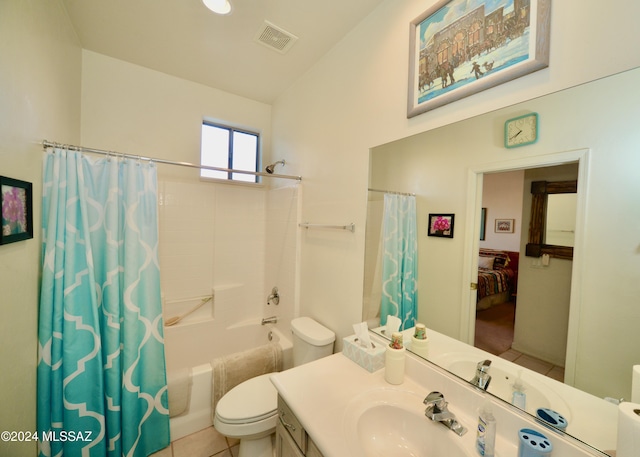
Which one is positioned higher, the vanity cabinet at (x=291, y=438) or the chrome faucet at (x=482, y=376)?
the chrome faucet at (x=482, y=376)

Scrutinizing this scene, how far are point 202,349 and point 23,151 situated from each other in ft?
6.45

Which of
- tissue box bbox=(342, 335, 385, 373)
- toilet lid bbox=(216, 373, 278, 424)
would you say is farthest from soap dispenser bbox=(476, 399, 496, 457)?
toilet lid bbox=(216, 373, 278, 424)

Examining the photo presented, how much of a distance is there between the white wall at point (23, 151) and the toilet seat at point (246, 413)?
2.58 feet

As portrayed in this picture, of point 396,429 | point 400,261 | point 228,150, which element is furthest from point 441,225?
point 228,150

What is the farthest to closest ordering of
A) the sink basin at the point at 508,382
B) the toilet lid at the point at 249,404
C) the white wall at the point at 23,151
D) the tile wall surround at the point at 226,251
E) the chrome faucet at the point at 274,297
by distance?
the chrome faucet at the point at 274,297 < the tile wall surround at the point at 226,251 < the toilet lid at the point at 249,404 < the white wall at the point at 23,151 < the sink basin at the point at 508,382

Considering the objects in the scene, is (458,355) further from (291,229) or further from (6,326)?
(6,326)

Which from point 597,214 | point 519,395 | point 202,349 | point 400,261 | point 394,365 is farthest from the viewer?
point 202,349

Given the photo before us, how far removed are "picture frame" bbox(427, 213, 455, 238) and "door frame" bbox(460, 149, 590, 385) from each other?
0.07 m

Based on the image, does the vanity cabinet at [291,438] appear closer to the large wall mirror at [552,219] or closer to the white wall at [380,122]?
the white wall at [380,122]

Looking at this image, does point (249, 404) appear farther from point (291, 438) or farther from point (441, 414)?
point (441, 414)

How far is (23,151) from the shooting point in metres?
1.00

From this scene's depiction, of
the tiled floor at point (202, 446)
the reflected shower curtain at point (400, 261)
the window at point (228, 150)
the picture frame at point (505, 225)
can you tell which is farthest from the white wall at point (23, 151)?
the picture frame at point (505, 225)

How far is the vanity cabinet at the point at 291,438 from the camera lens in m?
0.88

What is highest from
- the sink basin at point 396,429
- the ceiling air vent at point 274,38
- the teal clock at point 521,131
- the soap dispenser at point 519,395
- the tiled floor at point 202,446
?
the ceiling air vent at point 274,38
